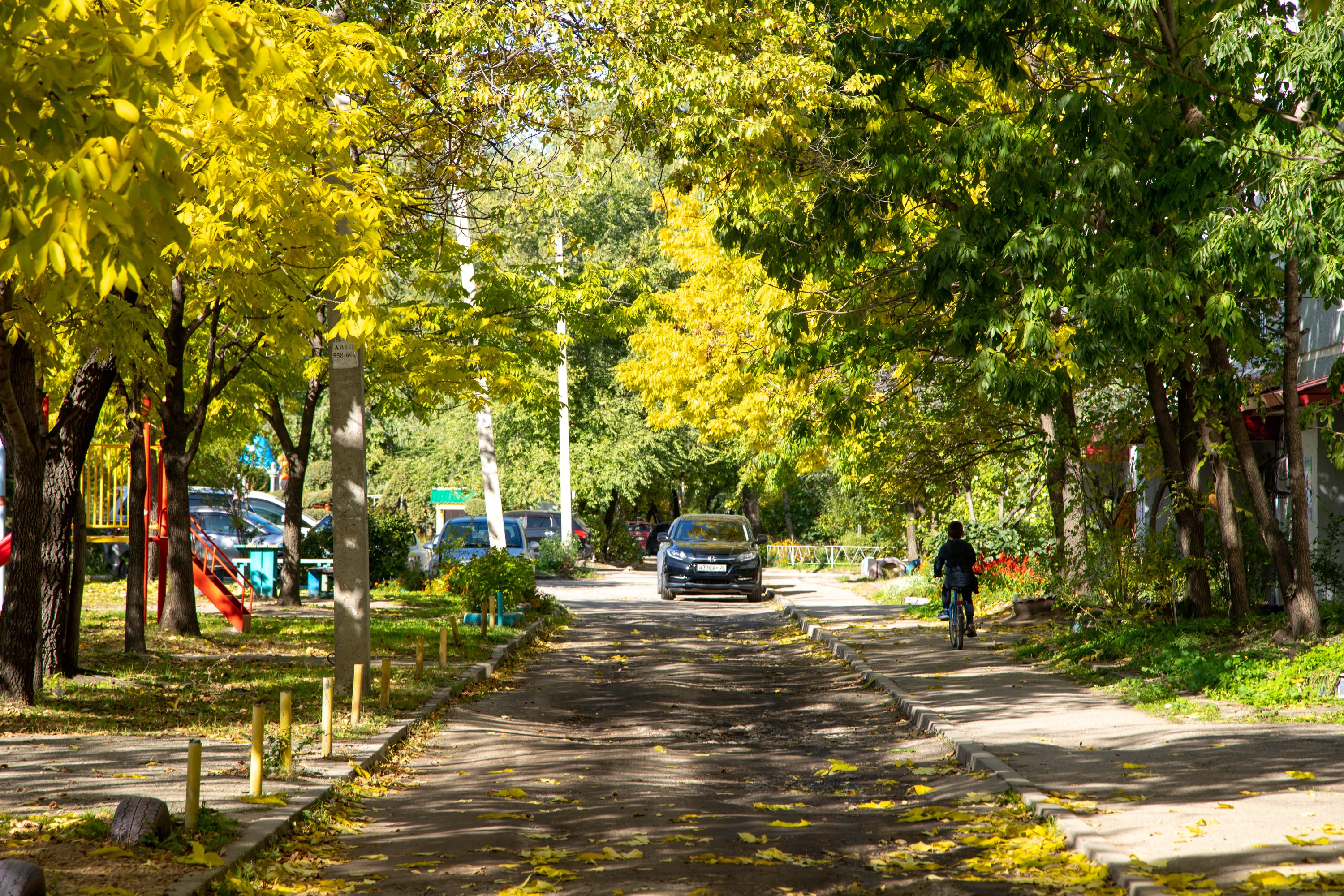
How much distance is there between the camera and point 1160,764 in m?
8.38

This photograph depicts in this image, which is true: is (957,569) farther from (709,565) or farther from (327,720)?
(709,565)

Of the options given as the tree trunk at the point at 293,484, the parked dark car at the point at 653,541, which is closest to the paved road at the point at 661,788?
the tree trunk at the point at 293,484

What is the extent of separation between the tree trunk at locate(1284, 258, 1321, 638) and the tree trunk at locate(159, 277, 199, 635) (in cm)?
1275

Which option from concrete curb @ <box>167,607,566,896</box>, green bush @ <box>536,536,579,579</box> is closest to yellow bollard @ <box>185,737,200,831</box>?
concrete curb @ <box>167,607,566,896</box>

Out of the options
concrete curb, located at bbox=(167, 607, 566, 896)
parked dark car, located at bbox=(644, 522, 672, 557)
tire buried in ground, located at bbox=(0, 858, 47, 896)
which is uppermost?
parked dark car, located at bbox=(644, 522, 672, 557)

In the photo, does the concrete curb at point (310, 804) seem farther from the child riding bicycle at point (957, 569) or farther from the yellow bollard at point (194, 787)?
the child riding bicycle at point (957, 569)

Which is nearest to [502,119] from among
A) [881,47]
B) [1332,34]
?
[881,47]

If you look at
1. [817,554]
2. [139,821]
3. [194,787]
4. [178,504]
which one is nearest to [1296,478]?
[194,787]

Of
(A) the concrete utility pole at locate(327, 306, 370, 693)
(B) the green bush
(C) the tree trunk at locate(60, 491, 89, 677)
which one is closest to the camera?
(A) the concrete utility pole at locate(327, 306, 370, 693)

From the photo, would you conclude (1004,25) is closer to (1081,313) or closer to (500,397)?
(1081,313)

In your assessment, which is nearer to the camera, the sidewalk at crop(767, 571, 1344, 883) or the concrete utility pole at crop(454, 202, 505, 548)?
the sidewalk at crop(767, 571, 1344, 883)

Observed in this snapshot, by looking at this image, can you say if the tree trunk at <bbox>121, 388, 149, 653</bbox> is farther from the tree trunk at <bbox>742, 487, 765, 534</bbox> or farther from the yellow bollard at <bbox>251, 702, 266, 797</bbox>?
the tree trunk at <bbox>742, 487, 765, 534</bbox>

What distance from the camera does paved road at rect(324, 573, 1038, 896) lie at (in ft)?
20.1

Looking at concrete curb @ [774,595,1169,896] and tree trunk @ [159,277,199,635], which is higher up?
tree trunk @ [159,277,199,635]
